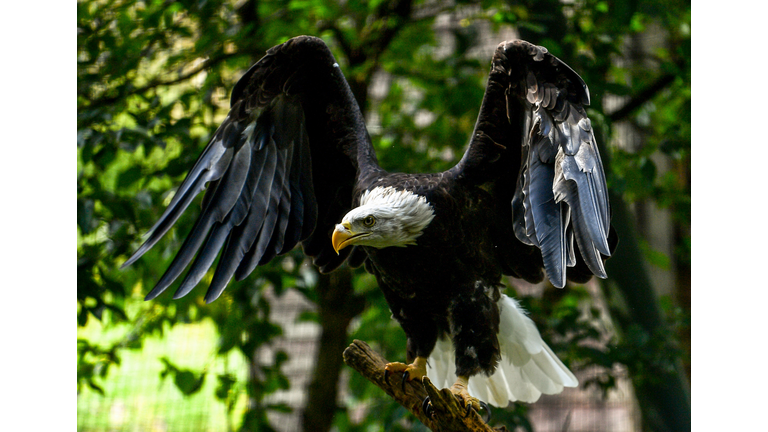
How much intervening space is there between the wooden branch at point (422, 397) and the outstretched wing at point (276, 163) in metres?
0.44

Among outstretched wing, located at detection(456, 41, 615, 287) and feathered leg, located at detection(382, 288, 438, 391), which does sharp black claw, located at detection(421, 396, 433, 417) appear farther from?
outstretched wing, located at detection(456, 41, 615, 287)

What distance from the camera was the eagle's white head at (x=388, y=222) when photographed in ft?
5.92

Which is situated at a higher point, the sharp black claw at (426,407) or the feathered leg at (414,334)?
the feathered leg at (414,334)

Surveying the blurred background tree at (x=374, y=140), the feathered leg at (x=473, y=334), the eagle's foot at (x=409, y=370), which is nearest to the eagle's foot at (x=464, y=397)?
the feathered leg at (x=473, y=334)

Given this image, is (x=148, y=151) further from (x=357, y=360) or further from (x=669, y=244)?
(x=669, y=244)

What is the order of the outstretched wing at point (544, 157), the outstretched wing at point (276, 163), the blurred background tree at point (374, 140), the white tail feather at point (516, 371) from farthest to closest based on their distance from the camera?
the blurred background tree at point (374, 140)
the white tail feather at point (516, 371)
the outstretched wing at point (276, 163)
the outstretched wing at point (544, 157)

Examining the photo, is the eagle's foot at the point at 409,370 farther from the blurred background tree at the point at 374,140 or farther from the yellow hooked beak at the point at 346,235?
the blurred background tree at the point at 374,140

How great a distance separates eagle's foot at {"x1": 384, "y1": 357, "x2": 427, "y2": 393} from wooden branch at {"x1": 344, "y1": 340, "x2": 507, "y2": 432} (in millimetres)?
12

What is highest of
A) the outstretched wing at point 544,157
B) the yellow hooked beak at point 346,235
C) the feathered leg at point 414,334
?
the outstretched wing at point 544,157

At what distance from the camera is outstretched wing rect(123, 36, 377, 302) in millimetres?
2043

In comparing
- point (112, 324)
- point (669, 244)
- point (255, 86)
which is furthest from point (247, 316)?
point (669, 244)

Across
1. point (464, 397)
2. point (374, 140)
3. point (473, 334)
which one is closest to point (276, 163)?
point (473, 334)

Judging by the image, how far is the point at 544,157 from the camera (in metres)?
1.71

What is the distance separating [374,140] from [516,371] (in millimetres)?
1602
